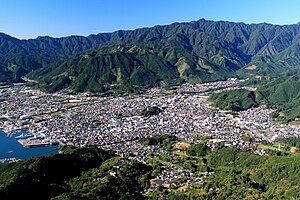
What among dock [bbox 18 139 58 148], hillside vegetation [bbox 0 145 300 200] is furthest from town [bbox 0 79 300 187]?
hillside vegetation [bbox 0 145 300 200]

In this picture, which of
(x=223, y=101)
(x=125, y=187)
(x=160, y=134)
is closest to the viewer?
(x=125, y=187)

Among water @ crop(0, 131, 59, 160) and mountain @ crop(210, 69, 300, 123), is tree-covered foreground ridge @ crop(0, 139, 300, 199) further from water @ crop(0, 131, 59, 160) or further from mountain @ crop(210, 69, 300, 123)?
mountain @ crop(210, 69, 300, 123)

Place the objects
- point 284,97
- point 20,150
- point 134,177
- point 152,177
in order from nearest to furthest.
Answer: point 134,177 → point 152,177 → point 20,150 → point 284,97

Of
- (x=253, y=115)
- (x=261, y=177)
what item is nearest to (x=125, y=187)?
(x=261, y=177)

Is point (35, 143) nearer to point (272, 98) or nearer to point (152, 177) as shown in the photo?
point (152, 177)

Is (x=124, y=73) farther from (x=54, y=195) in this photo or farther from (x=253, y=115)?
(x=54, y=195)

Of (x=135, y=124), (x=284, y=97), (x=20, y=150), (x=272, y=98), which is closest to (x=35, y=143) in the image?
(x=20, y=150)

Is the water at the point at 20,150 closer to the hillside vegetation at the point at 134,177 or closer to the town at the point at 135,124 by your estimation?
the town at the point at 135,124

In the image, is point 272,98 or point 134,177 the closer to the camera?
point 134,177
